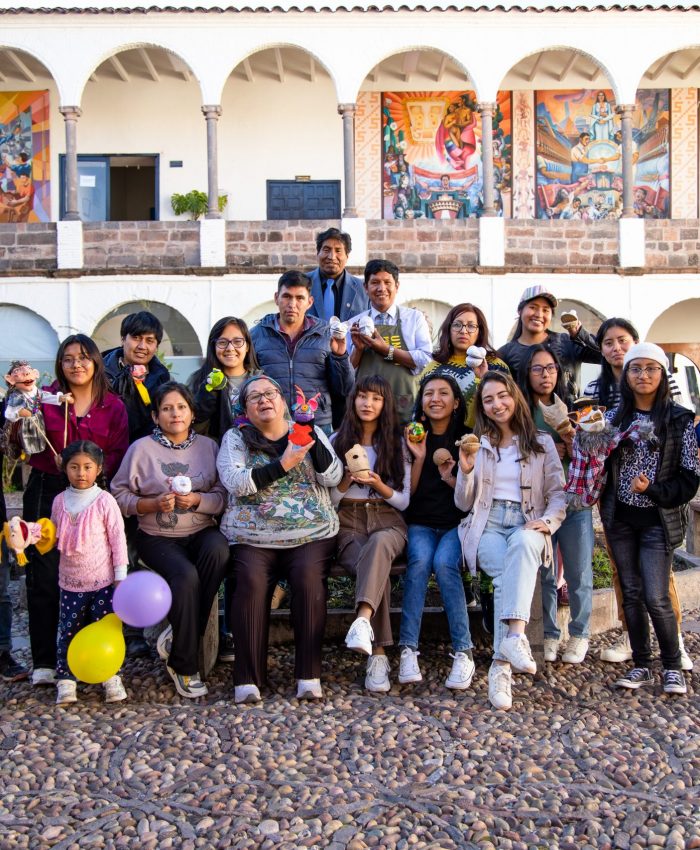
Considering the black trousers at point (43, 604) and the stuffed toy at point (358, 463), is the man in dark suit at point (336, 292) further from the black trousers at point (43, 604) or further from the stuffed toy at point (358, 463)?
the black trousers at point (43, 604)

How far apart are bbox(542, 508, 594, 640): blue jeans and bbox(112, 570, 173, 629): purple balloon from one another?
2191 mm

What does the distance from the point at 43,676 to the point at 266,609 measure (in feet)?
4.14

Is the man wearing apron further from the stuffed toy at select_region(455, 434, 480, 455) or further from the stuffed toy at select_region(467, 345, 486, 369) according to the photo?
the stuffed toy at select_region(455, 434, 480, 455)

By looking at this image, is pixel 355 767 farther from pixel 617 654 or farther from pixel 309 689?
pixel 617 654

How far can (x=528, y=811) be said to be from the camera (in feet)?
10.7

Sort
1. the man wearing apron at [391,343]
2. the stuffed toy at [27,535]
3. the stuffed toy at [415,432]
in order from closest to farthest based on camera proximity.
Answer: the stuffed toy at [27,535] → the stuffed toy at [415,432] → the man wearing apron at [391,343]

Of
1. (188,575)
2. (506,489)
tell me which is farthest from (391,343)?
(188,575)

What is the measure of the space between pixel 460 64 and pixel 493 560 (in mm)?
12675

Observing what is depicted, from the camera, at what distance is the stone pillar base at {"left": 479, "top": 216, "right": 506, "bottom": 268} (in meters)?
15.2

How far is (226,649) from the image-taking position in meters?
5.20

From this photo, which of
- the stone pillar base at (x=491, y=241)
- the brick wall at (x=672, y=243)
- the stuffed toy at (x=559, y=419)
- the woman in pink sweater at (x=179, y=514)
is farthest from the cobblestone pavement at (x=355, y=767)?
the brick wall at (x=672, y=243)

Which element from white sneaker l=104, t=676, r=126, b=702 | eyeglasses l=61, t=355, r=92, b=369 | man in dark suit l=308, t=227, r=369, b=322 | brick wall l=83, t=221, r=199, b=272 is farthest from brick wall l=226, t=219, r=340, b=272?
white sneaker l=104, t=676, r=126, b=702

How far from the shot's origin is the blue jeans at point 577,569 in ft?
16.6

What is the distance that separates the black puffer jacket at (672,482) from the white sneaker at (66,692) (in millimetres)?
2946
